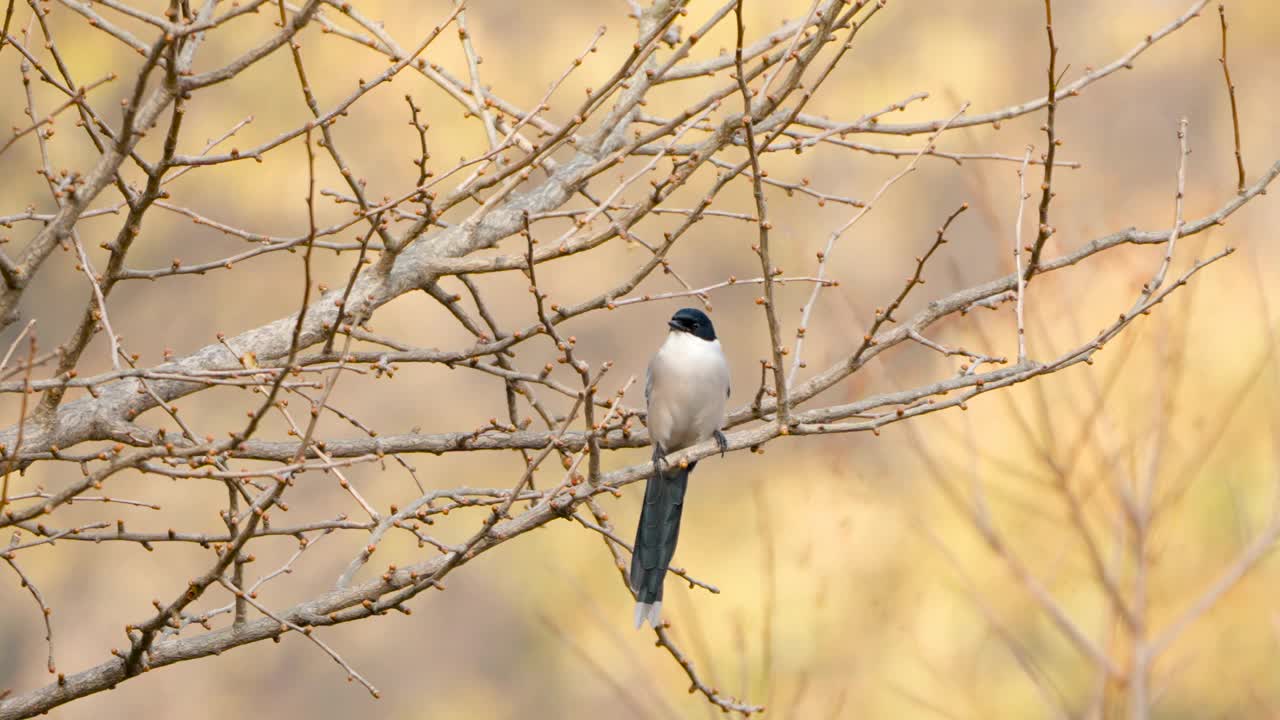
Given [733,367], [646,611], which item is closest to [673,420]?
[646,611]

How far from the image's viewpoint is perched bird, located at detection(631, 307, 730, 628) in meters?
3.13

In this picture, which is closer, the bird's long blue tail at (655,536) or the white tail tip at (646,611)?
the white tail tip at (646,611)

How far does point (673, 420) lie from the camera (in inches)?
132

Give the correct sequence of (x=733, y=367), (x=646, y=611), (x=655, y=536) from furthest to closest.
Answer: (x=733, y=367) < (x=655, y=536) < (x=646, y=611)

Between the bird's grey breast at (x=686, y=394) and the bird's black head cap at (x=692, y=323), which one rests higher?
the bird's black head cap at (x=692, y=323)

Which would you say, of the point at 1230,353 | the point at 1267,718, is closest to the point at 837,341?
the point at 1230,353

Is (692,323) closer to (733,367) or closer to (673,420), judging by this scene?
(673,420)

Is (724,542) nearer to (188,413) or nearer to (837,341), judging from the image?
(837,341)

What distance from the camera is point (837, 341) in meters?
9.45

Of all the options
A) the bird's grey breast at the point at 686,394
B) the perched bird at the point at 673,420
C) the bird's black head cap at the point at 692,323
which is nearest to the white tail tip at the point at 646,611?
the perched bird at the point at 673,420

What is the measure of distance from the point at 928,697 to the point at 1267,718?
8090 mm

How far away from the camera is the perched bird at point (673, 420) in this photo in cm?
313

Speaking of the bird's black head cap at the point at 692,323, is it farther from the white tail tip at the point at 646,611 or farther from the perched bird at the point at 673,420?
the white tail tip at the point at 646,611

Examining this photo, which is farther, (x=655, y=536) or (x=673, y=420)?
(x=673, y=420)
